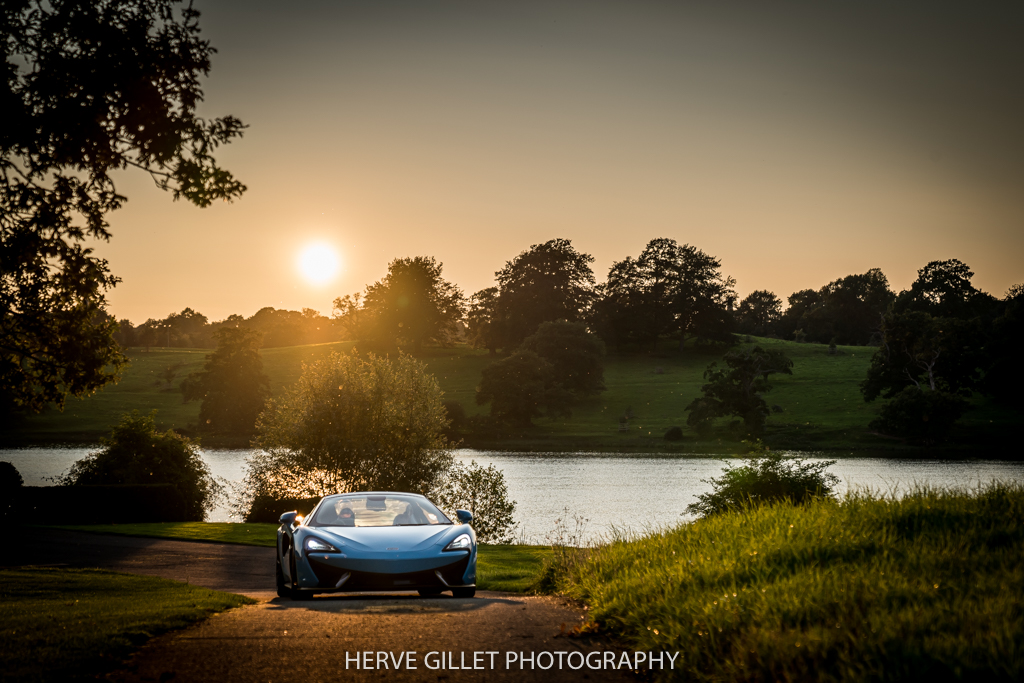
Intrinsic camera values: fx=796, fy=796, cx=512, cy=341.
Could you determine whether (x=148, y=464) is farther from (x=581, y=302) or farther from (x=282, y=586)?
(x=581, y=302)

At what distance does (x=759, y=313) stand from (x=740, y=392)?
9739 centimetres

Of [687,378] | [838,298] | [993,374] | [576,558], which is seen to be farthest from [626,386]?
[576,558]

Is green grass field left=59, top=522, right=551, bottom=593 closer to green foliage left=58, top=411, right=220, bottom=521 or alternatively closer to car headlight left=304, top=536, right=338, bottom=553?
car headlight left=304, top=536, right=338, bottom=553

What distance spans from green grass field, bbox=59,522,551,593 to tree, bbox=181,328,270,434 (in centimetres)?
6903

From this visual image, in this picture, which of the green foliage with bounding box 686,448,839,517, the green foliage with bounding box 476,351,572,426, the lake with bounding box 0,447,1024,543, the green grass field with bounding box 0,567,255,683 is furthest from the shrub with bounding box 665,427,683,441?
the green grass field with bounding box 0,567,255,683

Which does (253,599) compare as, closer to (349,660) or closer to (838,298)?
(349,660)

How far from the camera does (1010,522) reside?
7.68 meters

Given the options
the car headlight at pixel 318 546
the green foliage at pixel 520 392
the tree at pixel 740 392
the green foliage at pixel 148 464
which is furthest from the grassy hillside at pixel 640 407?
the car headlight at pixel 318 546

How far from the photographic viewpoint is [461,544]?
35.3ft

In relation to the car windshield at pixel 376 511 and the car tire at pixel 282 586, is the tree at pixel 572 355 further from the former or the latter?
the car tire at pixel 282 586

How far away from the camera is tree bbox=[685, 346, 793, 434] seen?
8344 cm

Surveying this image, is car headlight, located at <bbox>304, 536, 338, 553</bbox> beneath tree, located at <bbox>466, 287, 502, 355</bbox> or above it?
beneath

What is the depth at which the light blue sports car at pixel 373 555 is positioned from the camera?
10.2 meters

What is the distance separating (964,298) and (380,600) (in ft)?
481
